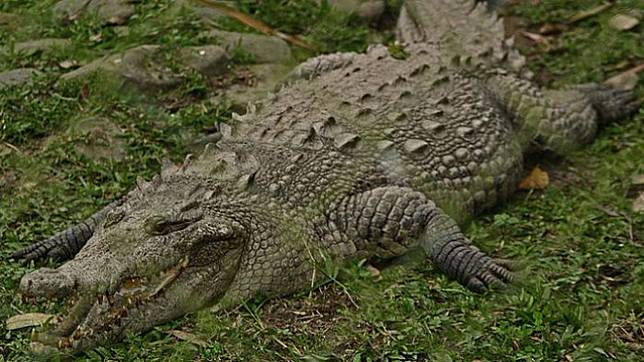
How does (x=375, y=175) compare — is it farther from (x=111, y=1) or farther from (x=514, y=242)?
(x=111, y=1)

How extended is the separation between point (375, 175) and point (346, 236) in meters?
0.37

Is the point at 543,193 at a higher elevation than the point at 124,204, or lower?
lower

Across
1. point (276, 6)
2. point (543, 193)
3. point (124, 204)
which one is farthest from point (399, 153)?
point (276, 6)

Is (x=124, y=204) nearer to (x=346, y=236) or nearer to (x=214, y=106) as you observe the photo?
(x=346, y=236)

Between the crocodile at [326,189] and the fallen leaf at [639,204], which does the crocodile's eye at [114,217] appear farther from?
the fallen leaf at [639,204]

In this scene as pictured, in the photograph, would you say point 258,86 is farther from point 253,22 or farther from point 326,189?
point 326,189

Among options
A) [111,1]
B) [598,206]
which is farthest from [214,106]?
[598,206]

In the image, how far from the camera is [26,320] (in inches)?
160

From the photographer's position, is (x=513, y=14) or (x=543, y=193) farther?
(x=513, y=14)

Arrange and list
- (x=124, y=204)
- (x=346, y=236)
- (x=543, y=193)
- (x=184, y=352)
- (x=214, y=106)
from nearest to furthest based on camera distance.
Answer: (x=184, y=352) → (x=124, y=204) → (x=346, y=236) → (x=543, y=193) → (x=214, y=106)

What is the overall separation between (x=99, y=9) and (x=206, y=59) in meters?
0.85

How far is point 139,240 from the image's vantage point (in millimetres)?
4066

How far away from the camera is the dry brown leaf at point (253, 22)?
677 centimetres

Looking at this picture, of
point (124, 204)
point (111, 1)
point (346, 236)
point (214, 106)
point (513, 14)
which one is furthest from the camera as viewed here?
point (513, 14)
